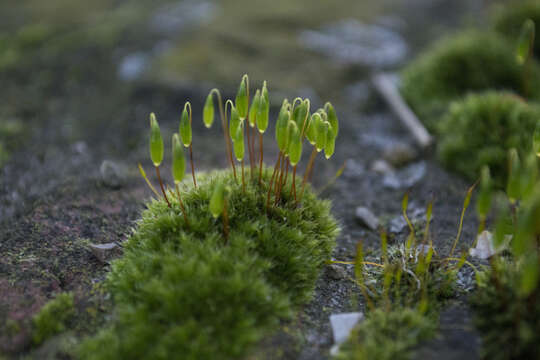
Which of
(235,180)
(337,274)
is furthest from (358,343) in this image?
(235,180)

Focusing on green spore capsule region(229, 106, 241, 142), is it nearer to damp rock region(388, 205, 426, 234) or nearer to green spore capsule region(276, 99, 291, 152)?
green spore capsule region(276, 99, 291, 152)

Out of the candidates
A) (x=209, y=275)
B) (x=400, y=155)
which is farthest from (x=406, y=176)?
(x=209, y=275)

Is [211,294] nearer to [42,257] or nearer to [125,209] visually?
[42,257]

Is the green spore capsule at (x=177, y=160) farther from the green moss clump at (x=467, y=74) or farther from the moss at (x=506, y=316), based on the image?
the green moss clump at (x=467, y=74)

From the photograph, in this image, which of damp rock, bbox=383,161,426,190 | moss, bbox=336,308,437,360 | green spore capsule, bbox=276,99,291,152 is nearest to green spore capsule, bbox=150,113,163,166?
green spore capsule, bbox=276,99,291,152

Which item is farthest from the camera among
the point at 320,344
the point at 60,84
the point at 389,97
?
the point at 60,84

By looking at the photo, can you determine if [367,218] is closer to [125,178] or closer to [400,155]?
[400,155]
